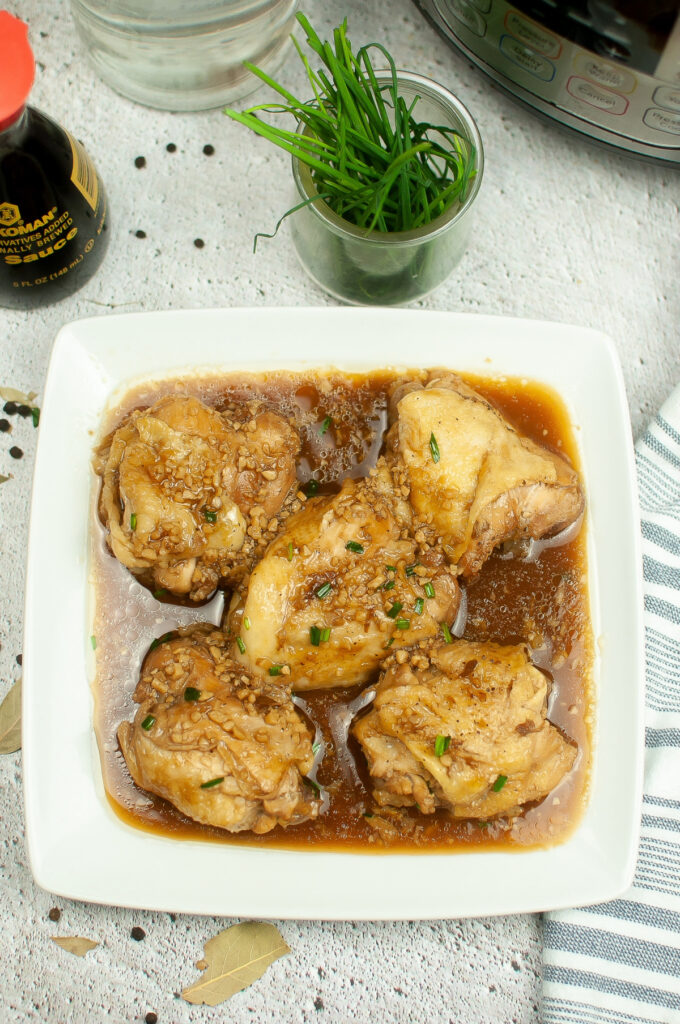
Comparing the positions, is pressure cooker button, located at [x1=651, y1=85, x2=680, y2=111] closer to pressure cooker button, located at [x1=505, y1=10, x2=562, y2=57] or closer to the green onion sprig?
pressure cooker button, located at [x1=505, y1=10, x2=562, y2=57]

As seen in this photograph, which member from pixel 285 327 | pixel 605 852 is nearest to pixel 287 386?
pixel 285 327

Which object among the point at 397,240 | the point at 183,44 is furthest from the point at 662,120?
the point at 183,44

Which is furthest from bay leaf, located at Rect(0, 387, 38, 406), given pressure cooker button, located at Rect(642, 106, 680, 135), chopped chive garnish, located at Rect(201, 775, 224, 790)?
pressure cooker button, located at Rect(642, 106, 680, 135)

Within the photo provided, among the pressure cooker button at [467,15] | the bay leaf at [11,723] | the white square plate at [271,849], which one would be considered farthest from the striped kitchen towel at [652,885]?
the bay leaf at [11,723]

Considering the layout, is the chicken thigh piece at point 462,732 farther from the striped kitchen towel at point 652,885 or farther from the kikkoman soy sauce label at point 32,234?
the kikkoman soy sauce label at point 32,234

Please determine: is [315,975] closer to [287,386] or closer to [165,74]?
[287,386]

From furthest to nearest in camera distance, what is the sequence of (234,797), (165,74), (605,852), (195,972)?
1. (165,74)
2. (195,972)
3. (605,852)
4. (234,797)
